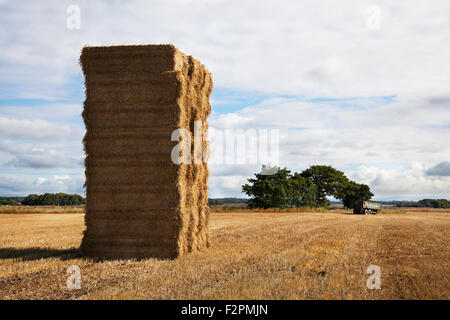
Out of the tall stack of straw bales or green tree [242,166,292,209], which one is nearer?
the tall stack of straw bales

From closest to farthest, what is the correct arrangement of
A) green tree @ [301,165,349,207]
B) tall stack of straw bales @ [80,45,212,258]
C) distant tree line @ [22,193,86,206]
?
tall stack of straw bales @ [80,45,212,258] → green tree @ [301,165,349,207] → distant tree line @ [22,193,86,206]

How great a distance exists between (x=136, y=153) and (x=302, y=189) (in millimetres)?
58989

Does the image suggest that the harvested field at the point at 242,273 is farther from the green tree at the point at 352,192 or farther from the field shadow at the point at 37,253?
the green tree at the point at 352,192

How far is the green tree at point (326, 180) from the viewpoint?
7838 centimetres

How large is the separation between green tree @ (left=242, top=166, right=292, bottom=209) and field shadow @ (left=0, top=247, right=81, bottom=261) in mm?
49064

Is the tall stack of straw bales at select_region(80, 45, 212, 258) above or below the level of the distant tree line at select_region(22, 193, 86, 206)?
above

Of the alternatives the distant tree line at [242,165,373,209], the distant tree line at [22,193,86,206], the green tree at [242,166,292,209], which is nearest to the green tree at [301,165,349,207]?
the distant tree line at [242,165,373,209]

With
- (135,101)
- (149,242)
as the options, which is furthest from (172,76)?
(149,242)

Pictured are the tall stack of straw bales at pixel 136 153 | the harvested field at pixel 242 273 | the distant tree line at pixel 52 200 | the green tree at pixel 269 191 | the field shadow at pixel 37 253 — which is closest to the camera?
the harvested field at pixel 242 273

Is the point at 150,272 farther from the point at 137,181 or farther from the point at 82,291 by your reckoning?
the point at 137,181

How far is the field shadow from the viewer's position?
995 cm

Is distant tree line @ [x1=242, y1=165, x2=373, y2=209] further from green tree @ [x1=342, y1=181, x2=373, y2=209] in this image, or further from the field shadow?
the field shadow

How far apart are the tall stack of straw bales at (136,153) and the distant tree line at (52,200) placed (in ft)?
275

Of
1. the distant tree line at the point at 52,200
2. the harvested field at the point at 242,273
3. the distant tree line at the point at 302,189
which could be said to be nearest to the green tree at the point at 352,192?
the distant tree line at the point at 302,189
